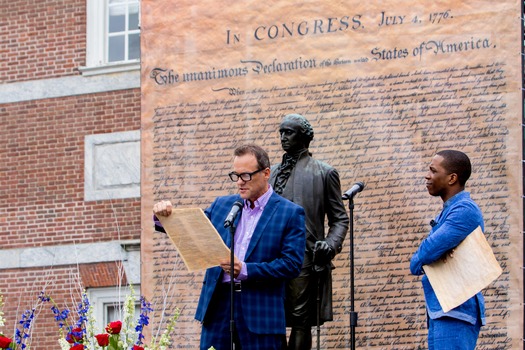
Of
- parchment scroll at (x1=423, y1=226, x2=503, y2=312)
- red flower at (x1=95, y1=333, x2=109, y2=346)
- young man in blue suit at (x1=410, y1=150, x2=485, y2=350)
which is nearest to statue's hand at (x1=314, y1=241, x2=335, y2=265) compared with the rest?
young man in blue suit at (x1=410, y1=150, x2=485, y2=350)

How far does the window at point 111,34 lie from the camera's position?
45.6 ft

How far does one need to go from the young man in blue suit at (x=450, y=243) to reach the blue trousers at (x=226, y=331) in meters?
0.88

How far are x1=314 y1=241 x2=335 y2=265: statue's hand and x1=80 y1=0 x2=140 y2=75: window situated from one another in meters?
5.82

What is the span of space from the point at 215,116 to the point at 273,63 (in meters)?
0.69

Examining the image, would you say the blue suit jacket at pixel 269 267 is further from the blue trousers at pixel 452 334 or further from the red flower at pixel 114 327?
the red flower at pixel 114 327

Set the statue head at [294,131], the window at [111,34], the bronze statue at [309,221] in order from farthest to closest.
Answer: the window at [111,34] < the statue head at [294,131] < the bronze statue at [309,221]

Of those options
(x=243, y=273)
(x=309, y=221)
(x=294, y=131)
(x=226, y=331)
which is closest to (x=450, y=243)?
(x=243, y=273)

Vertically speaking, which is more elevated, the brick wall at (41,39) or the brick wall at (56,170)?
the brick wall at (41,39)

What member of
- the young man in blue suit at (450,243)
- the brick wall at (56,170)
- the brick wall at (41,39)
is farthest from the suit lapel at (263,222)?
the brick wall at (41,39)

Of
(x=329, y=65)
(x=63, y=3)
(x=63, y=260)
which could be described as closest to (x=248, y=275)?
(x=329, y=65)

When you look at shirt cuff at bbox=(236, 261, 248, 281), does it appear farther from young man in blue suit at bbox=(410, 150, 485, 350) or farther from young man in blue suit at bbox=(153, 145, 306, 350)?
young man in blue suit at bbox=(410, 150, 485, 350)

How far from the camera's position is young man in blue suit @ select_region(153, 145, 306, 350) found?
6926 mm

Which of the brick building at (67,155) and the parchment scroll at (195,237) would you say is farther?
the brick building at (67,155)

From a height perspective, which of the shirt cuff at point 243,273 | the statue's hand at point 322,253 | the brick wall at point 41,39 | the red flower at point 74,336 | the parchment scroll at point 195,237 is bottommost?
the red flower at point 74,336
